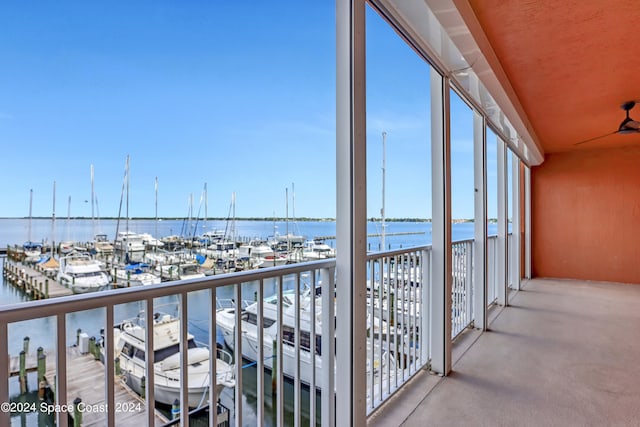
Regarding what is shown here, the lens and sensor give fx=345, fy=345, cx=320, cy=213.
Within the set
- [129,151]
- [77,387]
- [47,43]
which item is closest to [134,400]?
[77,387]

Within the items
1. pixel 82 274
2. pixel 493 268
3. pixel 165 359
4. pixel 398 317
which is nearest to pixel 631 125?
pixel 493 268

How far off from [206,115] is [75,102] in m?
0.44

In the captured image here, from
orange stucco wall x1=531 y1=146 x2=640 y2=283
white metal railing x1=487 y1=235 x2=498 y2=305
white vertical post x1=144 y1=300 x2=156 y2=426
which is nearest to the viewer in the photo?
white vertical post x1=144 y1=300 x2=156 y2=426

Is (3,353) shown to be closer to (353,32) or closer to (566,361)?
(353,32)

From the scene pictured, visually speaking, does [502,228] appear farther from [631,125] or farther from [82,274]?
[82,274]

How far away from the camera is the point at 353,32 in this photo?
145 cm

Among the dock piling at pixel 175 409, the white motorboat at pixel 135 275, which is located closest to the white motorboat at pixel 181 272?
the white motorboat at pixel 135 275

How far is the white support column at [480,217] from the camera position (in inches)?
125

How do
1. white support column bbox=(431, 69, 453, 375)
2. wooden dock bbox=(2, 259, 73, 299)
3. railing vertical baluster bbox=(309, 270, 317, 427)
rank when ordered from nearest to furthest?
wooden dock bbox=(2, 259, 73, 299), railing vertical baluster bbox=(309, 270, 317, 427), white support column bbox=(431, 69, 453, 375)

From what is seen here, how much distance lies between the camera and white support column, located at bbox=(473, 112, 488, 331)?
3.18 metres

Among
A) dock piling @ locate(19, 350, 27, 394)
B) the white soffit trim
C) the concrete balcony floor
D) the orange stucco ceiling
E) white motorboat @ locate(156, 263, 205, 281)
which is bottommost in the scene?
the concrete balcony floor

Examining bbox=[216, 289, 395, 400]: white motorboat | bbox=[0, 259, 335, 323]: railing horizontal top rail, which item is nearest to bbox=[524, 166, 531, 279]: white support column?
bbox=[216, 289, 395, 400]: white motorboat

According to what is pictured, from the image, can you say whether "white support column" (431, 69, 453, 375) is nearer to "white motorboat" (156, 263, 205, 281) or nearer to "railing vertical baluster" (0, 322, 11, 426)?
"white motorboat" (156, 263, 205, 281)

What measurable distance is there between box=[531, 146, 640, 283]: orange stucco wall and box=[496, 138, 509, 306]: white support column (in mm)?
2599
